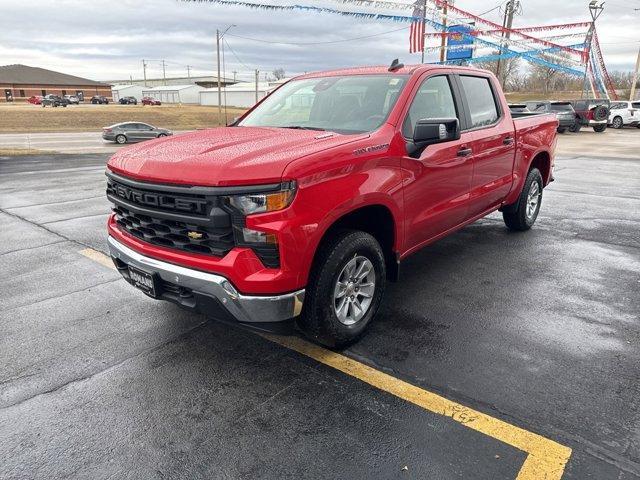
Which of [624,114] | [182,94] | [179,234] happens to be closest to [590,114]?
[624,114]

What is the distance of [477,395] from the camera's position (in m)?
2.95

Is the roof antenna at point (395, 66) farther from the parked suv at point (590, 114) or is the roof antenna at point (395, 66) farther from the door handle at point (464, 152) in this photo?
the parked suv at point (590, 114)

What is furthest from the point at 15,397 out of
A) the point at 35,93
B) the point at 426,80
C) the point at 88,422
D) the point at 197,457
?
the point at 35,93

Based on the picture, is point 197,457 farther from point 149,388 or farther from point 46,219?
point 46,219

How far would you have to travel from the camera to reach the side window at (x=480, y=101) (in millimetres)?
4777

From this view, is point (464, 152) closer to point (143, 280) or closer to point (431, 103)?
point (431, 103)

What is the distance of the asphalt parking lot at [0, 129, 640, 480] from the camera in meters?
2.45

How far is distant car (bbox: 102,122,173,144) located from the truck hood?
27.9m

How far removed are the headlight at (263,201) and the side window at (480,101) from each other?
2.69 m

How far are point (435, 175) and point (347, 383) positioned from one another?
191cm

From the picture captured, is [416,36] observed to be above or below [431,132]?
above

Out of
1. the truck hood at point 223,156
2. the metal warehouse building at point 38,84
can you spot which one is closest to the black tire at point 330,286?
the truck hood at point 223,156

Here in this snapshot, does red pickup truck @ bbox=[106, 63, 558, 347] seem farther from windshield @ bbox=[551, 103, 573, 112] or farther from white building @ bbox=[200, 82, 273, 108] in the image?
white building @ bbox=[200, 82, 273, 108]

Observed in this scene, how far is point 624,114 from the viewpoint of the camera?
3291cm
